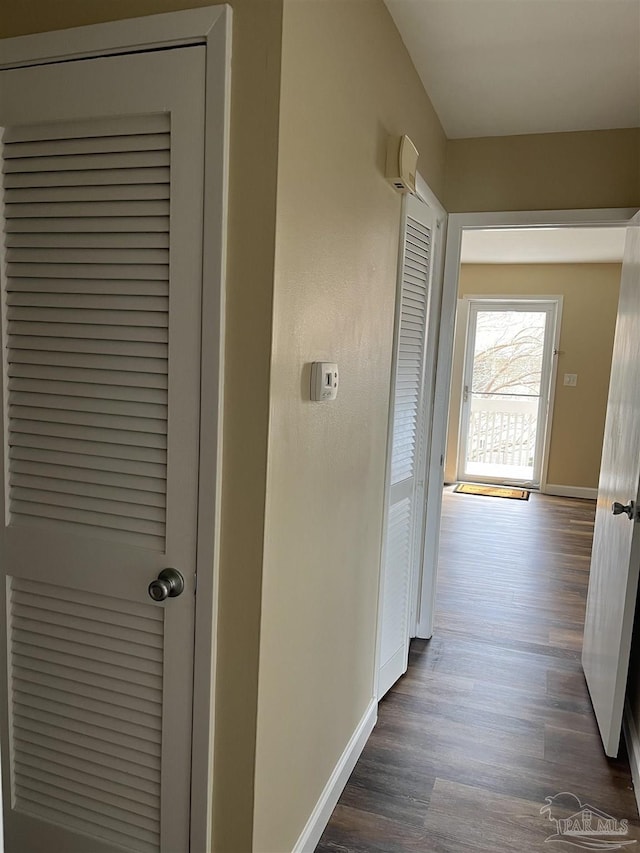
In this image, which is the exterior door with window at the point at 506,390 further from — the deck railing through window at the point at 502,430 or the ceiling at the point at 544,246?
the ceiling at the point at 544,246

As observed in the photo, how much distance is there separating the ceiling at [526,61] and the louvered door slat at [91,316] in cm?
110

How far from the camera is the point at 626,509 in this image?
2.24m

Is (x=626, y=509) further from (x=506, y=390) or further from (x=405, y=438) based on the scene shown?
(x=506, y=390)

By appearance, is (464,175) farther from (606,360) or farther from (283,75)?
(606,360)

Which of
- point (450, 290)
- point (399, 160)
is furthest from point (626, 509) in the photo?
point (399, 160)

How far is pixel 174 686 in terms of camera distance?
1.42 meters

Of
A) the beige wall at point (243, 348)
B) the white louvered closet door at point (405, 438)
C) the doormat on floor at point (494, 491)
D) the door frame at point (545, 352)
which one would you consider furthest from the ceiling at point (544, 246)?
the beige wall at point (243, 348)

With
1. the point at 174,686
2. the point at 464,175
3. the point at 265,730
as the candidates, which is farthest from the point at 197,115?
the point at 464,175

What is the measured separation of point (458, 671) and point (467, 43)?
2.51m

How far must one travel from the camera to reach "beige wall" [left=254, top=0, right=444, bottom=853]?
1361mm

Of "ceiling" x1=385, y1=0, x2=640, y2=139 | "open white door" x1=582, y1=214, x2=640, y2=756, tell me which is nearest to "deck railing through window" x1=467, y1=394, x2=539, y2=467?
"open white door" x1=582, y1=214, x2=640, y2=756

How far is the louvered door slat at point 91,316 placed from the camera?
4.41ft

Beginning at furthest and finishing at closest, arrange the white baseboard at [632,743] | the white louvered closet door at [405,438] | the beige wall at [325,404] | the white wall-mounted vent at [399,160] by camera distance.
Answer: the white louvered closet door at [405,438]
the white baseboard at [632,743]
the white wall-mounted vent at [399,160]
the beige wall at [325,404]

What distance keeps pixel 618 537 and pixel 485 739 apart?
916 millimetres
